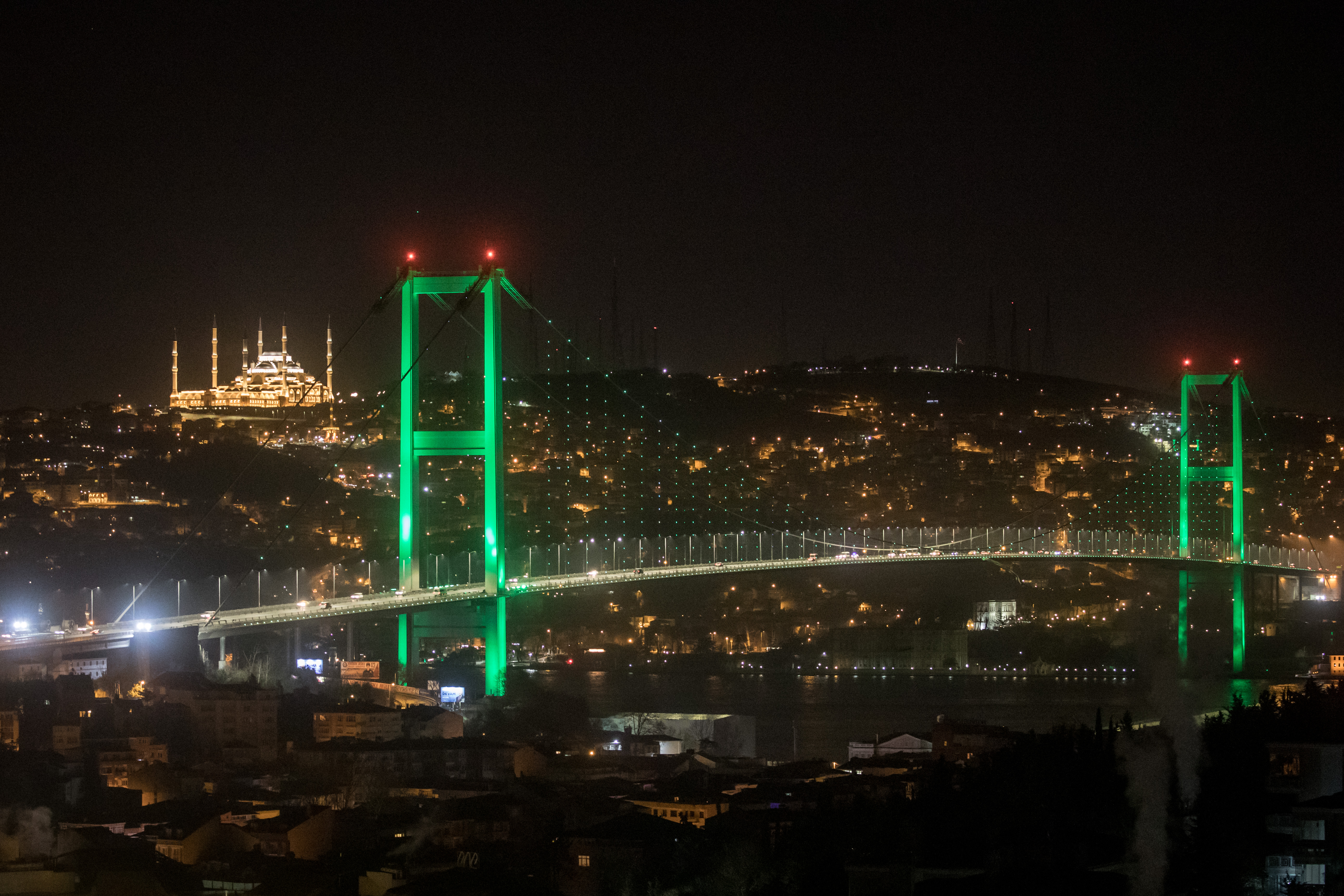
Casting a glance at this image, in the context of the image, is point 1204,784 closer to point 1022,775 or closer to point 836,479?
point 1022,775

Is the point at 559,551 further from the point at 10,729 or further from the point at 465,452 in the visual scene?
the point at 10,729

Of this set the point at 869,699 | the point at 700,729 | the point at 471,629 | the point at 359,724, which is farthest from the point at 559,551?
the point at 359,724

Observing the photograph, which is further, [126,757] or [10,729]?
[10,729]

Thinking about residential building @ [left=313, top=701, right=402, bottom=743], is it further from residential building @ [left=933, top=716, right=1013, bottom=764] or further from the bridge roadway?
residential building @ [left=933, top=716, right=1013, bottom=764]

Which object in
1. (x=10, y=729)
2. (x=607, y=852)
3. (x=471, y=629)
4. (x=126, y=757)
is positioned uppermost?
(x=471, y=629)

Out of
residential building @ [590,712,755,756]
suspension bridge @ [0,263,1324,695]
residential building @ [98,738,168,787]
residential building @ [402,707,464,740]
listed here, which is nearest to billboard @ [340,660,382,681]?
suspension bridge @ [0,263,1324,695]

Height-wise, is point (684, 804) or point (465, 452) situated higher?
point (465, 452)

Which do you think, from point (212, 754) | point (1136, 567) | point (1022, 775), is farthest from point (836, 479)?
point (1022, 775)
